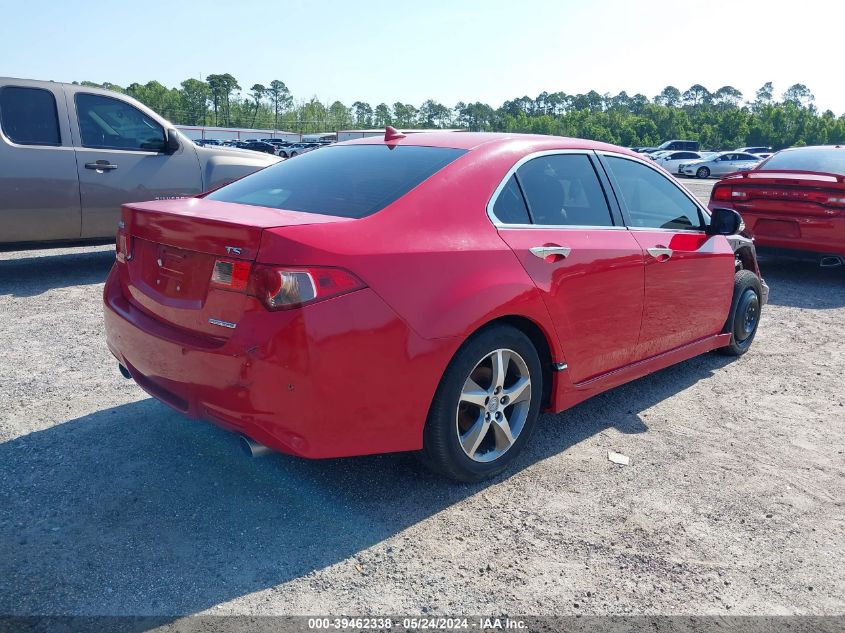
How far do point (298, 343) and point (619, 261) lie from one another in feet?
6.71

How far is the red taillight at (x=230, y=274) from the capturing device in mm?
2756

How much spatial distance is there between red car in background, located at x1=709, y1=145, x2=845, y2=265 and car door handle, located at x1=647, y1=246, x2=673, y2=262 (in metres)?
4.71

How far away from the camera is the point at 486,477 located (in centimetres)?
339

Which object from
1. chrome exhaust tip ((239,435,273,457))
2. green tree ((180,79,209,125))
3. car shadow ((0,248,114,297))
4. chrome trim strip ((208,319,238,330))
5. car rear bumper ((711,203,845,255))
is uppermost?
green tree ((180,79,209,125))

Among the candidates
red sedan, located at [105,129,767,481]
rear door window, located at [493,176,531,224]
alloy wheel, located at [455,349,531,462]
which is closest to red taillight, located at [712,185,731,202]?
red sedan, located at [105,129,767,481]

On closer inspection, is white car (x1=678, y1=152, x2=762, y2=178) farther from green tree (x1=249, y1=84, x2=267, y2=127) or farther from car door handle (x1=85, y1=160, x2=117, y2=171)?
green tree (x1=249, y1=84, x2=267, y2=127)

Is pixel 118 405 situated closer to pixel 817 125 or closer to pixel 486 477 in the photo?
A: pixel 486 477

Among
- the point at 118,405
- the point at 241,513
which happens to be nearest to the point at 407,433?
the point at 241,513

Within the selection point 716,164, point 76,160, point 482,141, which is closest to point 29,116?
point 76,160

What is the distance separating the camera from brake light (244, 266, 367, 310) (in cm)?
267

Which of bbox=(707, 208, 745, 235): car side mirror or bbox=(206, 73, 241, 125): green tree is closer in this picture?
bbox=(707, 208, 745, 235): car side mirror

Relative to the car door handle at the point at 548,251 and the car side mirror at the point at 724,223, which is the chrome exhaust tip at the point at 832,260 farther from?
the car door handle at the point at 548,251

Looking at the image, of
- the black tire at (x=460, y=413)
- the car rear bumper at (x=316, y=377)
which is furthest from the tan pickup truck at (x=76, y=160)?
the black tire at (x=460, y=413)

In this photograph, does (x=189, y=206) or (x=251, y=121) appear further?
(x=251, y=121)
